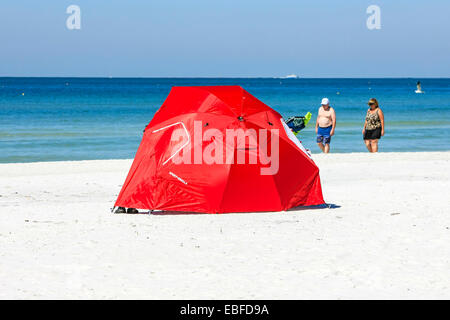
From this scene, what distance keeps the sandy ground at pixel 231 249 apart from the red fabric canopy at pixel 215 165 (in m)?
0.29

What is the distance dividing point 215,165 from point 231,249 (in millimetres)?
2257

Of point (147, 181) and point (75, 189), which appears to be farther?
point (75, 189)

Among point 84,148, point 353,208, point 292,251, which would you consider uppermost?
point 292,251

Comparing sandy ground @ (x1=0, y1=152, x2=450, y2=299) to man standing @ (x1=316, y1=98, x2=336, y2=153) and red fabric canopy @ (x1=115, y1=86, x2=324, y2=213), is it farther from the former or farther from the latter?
man standing @ (x1=316, y1=98, x2=336, y2=153)

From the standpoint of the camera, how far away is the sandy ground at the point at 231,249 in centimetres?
595

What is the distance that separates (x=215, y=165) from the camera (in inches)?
372

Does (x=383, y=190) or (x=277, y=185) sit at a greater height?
(x=277, y=185)

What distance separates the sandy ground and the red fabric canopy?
11.4 inches

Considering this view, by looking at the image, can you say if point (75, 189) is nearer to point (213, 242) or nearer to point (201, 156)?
point (201, 156)

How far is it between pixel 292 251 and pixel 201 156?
259 cm

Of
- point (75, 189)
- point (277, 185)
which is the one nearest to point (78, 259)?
point (277, 185)

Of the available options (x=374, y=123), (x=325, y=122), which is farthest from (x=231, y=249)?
(x=374, y=123)

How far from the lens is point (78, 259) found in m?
6.93

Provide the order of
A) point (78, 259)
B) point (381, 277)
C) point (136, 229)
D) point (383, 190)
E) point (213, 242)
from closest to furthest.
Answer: point (381, 277)
point (78, 259)
point (213, 242)
point (136, 229)
point (383, 190)
